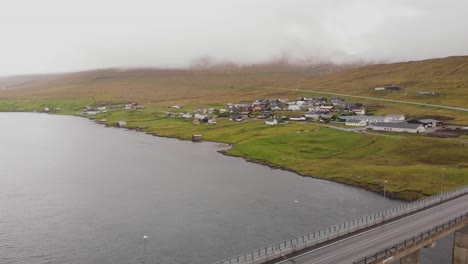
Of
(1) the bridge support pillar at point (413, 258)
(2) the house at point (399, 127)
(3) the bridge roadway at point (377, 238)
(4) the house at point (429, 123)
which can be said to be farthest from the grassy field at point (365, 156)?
(1) the bridge support pillar at point (413, 258)

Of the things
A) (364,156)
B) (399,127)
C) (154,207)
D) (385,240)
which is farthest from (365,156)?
(385,240)

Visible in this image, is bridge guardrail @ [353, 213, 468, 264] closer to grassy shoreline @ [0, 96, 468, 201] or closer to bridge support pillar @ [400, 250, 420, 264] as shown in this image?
bridge support pillar @ [400, 250, 420, 264]

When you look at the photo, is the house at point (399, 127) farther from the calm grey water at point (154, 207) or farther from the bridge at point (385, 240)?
the bridge at point (385, 240)

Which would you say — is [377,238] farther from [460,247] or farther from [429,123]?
[429,123]

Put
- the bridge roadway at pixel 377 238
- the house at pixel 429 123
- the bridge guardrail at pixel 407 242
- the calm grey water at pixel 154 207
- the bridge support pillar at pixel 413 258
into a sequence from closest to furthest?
the bridge guardrail at pixel 407 242
the bridge roadway at pixel 377 238
the bridge support pillar at pixel 413 258
the calm grey water at pixel 154 207
the house at pixel 429 123

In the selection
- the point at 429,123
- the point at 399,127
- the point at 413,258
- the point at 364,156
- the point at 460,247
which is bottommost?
the point at 364,156

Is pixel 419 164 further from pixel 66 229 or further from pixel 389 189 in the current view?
pixel 66 229
